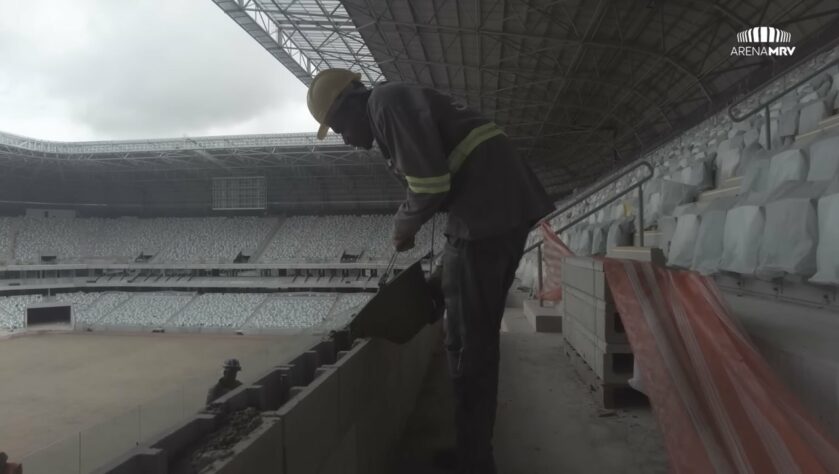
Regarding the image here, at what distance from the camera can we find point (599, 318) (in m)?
2.94

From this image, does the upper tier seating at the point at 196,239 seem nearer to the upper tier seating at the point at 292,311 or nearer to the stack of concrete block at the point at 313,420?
the upper tier seating at the point at 292,311

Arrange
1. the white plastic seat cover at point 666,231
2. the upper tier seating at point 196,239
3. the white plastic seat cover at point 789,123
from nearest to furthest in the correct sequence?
the white plastic seat cover at point 789,123, the white plastic seat cover at point 666,231, the upper tier seating at point 196,239

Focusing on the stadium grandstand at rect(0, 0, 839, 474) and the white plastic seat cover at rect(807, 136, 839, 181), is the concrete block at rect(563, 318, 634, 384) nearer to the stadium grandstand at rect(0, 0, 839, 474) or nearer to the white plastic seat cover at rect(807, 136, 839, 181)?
the stadium grandstand at rect(0, 0, 839, 474)

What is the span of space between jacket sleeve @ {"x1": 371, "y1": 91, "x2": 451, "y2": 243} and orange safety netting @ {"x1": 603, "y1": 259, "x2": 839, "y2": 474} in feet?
3.74

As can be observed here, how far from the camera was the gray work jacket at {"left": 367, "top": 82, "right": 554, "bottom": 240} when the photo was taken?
73.0 inches

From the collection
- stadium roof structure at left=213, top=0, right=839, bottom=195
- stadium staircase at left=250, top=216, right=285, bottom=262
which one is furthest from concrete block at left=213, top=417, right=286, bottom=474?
stadium staircase at left=250, top=216, right=285, bottom=262

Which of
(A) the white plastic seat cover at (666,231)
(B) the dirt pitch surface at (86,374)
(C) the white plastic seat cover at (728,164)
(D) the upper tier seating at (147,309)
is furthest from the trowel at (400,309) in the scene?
(D) the upper tier seating at (147,309)

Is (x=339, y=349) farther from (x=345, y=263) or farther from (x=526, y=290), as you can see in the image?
(x=345, y=263)

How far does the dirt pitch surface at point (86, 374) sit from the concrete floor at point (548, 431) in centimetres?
761

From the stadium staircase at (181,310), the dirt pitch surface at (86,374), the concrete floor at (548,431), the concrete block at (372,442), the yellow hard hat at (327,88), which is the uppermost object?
the yellow hard hat at (327,88)

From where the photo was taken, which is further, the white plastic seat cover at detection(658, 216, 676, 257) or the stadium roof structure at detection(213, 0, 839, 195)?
the stadium roof structure at detection(213, 0, 839, 195)

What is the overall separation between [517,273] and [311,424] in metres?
12.9

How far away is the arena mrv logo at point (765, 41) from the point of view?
37.1 ft

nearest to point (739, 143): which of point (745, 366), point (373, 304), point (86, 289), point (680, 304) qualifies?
point (680, 304)
